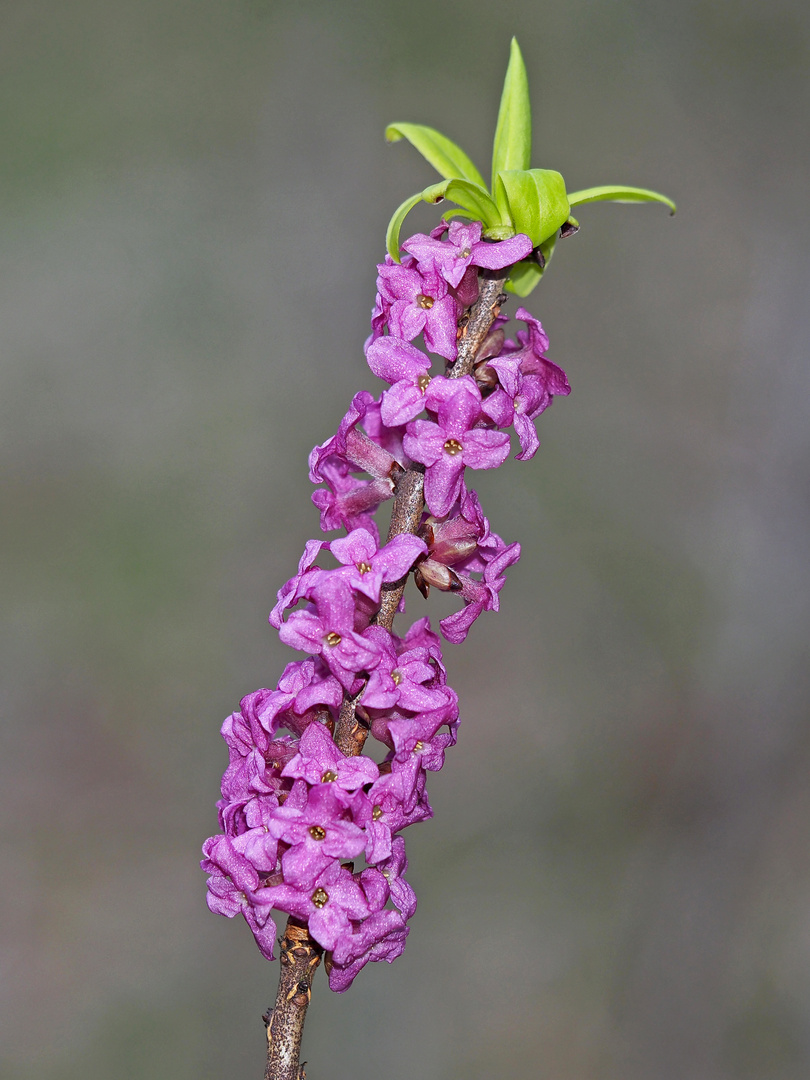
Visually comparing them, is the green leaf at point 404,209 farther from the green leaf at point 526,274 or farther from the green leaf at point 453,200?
the green leaf at point 526,274

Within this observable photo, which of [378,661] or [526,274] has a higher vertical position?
[526,274]

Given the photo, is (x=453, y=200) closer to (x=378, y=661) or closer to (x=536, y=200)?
(x=536, y=200)

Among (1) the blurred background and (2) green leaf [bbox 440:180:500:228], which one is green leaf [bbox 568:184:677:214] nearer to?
(2) green leaf [bbox 440:180:500:228]

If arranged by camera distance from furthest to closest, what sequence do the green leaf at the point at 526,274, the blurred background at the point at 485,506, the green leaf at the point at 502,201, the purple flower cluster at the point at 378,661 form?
1. the blurred background at the point at 485,506
2. the green leaf at the point at 526,274
3. the green leaf at the point at 502,201
4. the purple flower cluster at the point at 378,661

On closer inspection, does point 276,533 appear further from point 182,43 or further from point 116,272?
point 182,43

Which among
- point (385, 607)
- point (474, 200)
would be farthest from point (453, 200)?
point (385, 607)

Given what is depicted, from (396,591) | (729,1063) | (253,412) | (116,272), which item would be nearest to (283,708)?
(396,591)

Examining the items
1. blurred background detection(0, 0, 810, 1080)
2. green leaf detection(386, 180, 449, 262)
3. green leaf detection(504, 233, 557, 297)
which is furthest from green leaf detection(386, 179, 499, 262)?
blurred background detection(0, 0, 810, 1080)

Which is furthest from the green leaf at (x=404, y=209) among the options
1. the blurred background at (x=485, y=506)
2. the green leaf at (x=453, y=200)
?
the blurred background at (x=485, y=506)
